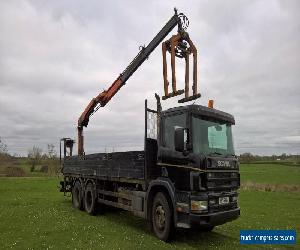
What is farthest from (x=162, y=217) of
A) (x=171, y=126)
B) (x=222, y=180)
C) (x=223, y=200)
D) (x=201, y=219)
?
(x=171, y=126)

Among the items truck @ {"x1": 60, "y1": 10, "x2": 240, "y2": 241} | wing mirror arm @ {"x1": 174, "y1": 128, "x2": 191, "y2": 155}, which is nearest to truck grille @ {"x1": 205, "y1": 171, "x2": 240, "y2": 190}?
truck @ {"x1": 60, "y1": 10, "x2": 240, "y2": 241}

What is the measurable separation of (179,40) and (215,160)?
524 centimetres

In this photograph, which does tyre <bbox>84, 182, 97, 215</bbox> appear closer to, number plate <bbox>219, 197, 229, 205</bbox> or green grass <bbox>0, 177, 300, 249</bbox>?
green grass <bbox>0, 177, 300, 249</bbox>

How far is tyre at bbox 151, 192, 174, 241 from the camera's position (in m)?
9.55

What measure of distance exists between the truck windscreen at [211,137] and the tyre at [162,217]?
1.80 m

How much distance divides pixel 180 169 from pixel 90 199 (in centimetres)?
634

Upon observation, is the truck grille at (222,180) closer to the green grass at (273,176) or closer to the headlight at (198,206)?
the headlight at (198,206)

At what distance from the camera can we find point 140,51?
15.1 meters

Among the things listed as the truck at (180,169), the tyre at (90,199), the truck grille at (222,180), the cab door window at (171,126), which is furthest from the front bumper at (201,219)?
the tyre at (90,199)

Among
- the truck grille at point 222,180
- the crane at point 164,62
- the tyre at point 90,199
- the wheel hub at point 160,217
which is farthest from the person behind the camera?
the tyre at point 90,199

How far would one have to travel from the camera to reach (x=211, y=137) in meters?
9.55

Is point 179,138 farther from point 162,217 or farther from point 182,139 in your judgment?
point 162,217

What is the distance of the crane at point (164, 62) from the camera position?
11950 millimetres

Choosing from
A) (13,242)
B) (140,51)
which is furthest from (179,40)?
(13,242)
